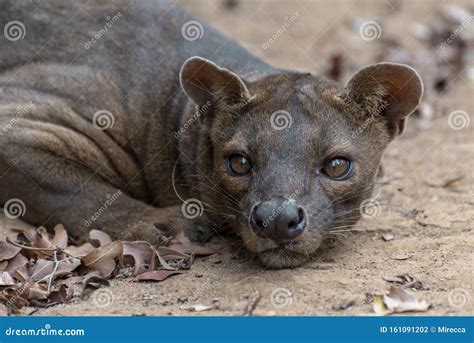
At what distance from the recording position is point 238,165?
20.9 feet

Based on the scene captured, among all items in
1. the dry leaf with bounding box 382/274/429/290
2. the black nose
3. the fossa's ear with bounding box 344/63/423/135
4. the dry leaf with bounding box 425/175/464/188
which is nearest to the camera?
the black nose

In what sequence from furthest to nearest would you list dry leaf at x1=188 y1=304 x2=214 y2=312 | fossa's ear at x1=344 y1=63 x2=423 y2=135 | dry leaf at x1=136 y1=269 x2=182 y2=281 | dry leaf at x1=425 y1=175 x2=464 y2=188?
1. dry leaf at x1=425 y1=175 x2=464 y2=188
2. fossa's ear at x1=344 y1=63 x2=423 y2=135
3. dry leaf at x1=136 y1=269 x2=182 y2=281
4. dry leaf at x1=188 y1=304 x2=214 y2=312

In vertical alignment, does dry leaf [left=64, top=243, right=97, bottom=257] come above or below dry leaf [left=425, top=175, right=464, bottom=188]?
below

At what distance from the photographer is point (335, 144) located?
6.27 meters

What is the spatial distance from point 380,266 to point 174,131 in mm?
2319

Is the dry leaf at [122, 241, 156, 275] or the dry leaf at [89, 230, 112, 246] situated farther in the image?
the dry leaf at [89, 230, 112, 246]

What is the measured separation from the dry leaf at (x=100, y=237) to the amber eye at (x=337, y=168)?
187 cm

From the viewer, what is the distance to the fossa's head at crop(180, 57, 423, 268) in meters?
5.90

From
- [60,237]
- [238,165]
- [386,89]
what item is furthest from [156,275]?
[386,89]

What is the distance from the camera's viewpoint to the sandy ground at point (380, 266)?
5.47 metres

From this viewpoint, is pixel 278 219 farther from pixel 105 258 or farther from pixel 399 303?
pixel 105 258

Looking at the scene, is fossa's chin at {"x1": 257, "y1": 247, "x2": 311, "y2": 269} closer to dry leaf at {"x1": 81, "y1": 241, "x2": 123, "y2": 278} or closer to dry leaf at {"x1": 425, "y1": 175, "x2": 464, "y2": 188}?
dry leaf at {"x1": 81, "y1": 241, "x2": 123, "y2": 278}

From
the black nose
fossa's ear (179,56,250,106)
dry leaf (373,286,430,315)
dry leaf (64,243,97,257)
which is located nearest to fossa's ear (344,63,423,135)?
fossa's ear (179,56,250,106)

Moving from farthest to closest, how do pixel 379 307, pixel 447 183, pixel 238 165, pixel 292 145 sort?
pixel 447 183, pixel 238 165, pixel 292 145, pixel 379 307
